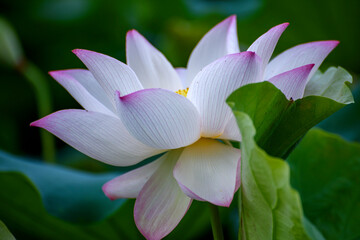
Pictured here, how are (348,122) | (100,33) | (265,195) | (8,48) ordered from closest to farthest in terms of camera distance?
(265,195)
(348,122)
(8,48)
(100,33)

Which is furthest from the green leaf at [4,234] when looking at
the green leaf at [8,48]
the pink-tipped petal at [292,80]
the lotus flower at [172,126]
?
the green leaf at [8,48]

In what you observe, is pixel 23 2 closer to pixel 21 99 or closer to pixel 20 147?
pixel 21 99

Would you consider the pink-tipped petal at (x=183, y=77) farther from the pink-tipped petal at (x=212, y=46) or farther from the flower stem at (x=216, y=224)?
the flower stem at (x=216, y=224)

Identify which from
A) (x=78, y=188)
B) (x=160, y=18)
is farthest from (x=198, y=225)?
(x=160, y=18)

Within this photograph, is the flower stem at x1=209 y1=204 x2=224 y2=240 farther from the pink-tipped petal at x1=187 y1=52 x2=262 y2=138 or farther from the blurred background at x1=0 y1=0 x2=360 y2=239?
the blurred background at x1=0 y1=0 x2=360 y2=239

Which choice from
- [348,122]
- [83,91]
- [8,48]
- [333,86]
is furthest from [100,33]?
[333,86]

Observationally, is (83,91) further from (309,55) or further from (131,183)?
(309,55)
